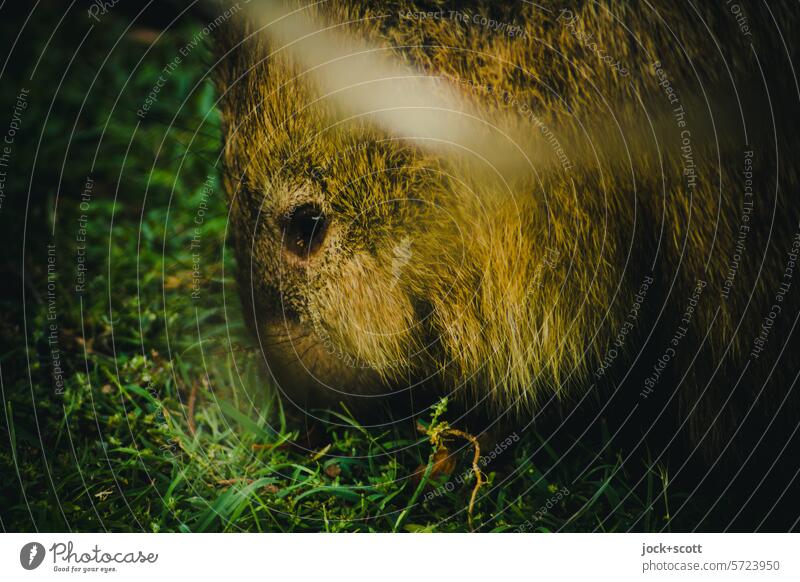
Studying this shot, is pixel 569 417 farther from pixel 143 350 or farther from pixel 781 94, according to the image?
pixel 143 350

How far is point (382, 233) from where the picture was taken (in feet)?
4.61

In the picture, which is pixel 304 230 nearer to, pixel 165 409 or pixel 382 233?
pixel 382 233

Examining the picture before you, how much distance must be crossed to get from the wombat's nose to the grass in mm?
425

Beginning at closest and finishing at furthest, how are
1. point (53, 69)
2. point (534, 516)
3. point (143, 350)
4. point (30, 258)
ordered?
1. point (534, 516)
2. point (143, 350)
3. point (30, 258)
4. point (53, 69)

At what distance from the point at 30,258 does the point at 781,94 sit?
2117 mm

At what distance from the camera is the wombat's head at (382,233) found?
1377 millimetres

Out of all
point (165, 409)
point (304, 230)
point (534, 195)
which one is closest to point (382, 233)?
point (304, 230)

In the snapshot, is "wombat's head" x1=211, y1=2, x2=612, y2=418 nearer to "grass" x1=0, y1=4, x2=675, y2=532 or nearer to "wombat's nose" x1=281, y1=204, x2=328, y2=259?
"wombat's nose" x1=281, y1=204, x2=328, y2=259

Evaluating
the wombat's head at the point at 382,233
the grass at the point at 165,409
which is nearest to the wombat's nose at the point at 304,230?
the wombat's head at the point at 382,233

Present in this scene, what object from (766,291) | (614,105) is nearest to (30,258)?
(614,105)

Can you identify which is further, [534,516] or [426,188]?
[534,516]

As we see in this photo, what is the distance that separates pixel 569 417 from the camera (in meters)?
1.60

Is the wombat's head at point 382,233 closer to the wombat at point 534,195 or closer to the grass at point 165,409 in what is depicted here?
Answer: the wombat at point 534,195

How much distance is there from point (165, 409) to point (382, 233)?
0.78 meters
